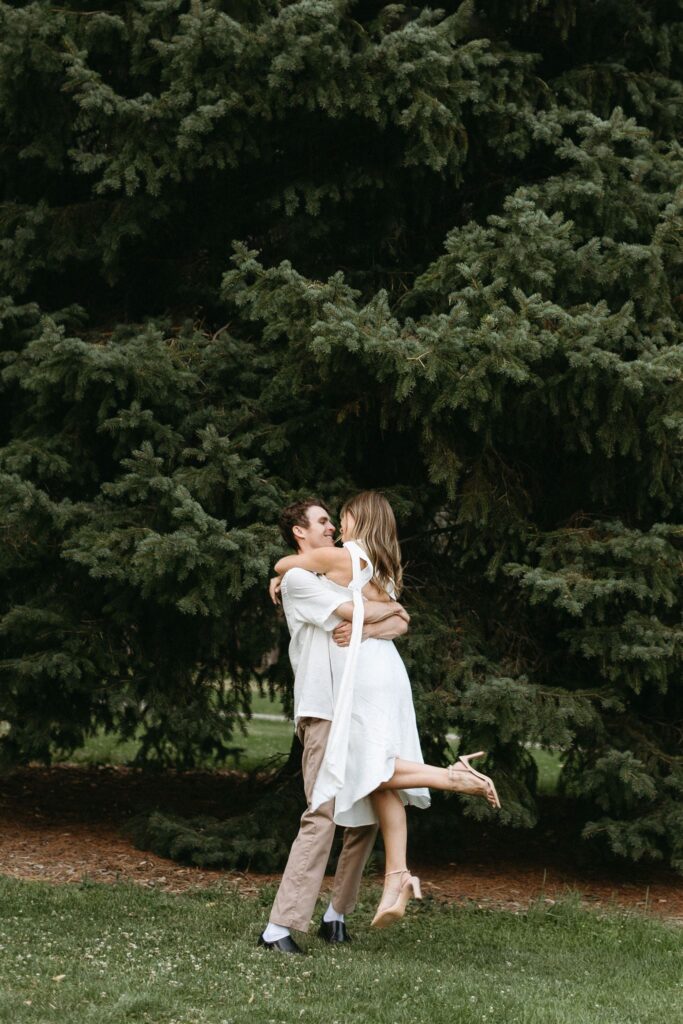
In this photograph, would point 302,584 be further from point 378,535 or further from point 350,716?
point 350,716

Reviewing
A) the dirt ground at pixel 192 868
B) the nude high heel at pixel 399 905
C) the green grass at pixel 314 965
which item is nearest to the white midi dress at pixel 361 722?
the nude high heel at pixel 399 905

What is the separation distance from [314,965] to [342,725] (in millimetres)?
1015

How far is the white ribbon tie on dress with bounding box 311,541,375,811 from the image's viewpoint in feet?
17.2

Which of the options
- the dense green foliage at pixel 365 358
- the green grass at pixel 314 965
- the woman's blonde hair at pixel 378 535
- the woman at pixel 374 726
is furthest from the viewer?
the dense green foliage at pixel 365 358

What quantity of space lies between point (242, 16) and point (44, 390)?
8.12 feet

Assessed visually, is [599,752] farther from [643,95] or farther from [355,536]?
[643,95]

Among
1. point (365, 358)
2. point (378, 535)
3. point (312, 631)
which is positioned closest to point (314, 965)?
point (312, 631)

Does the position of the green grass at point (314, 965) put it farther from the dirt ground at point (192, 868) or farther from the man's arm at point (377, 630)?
the man's arm at point (377, 630)

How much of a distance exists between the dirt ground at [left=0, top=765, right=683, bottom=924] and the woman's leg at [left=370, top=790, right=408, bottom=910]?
5.77 feet

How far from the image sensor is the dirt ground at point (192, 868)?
716 centimetres

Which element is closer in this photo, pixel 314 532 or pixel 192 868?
pixel 314 532

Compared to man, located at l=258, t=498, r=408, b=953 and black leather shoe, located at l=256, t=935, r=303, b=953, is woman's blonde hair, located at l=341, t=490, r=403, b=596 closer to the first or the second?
man, located at l=258, t=498, r=408, b=953

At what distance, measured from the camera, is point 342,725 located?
17.2 ft

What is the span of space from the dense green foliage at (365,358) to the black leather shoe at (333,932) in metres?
1.38
